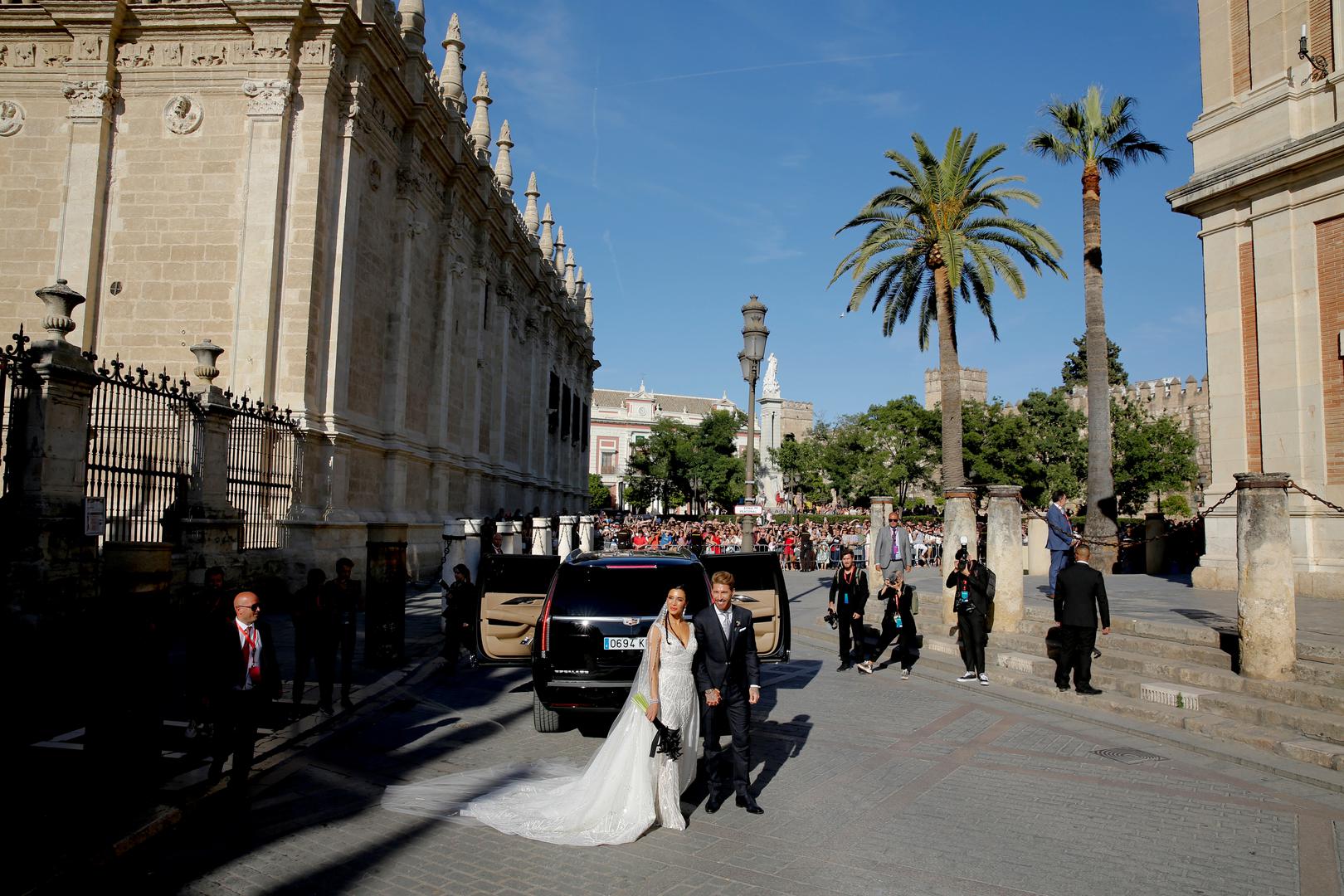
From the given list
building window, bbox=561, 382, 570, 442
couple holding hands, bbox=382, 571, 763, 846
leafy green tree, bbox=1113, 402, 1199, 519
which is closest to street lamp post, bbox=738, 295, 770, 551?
couple holding hands, bbox=382, 571, 763, 846

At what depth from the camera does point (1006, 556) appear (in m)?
12.8

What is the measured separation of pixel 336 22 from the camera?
1742 cm

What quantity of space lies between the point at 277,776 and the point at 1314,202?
17465 mm

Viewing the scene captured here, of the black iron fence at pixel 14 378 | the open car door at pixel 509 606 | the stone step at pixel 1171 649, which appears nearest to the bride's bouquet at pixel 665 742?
the open car door at pixel 509 606

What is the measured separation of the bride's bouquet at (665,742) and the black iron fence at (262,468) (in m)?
10.9

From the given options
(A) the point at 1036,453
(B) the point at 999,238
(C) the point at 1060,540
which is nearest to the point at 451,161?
(B) the point at 999,238

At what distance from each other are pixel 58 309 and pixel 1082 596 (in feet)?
40.7

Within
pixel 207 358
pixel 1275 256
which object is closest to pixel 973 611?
pixel 1275 256

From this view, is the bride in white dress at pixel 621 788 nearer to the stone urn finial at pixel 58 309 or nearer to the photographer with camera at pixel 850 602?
the photographer with camera at pixel 850 602

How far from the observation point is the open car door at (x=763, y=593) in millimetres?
9391

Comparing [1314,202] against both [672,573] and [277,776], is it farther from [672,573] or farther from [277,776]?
[277,776]

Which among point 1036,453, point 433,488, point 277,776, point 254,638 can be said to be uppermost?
point 1036,453

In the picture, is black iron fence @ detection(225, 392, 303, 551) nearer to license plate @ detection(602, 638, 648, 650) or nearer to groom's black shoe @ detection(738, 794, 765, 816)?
license plate @ detection(602, 638, 648, 650)

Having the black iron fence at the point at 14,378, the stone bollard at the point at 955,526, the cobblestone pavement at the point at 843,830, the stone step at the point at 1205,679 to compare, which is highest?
the black iron fence at the point at 14,378
